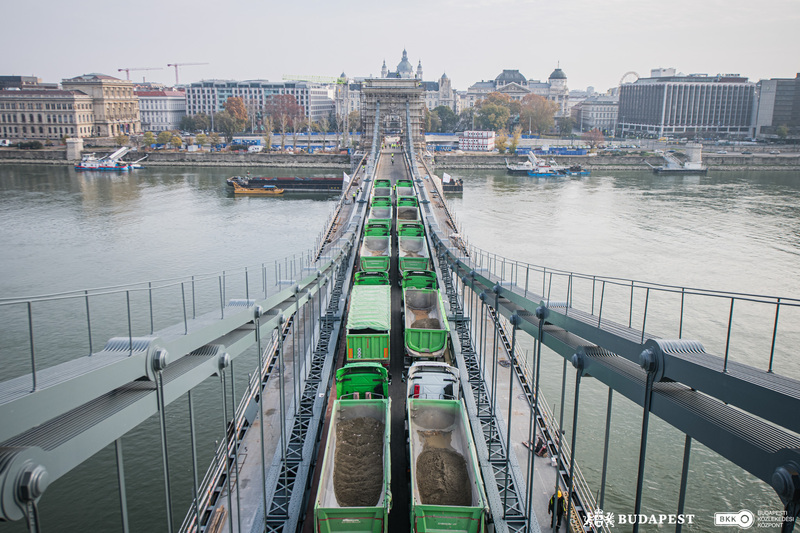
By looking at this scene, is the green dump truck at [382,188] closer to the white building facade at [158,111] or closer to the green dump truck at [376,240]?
the green dump truck at [376,240]

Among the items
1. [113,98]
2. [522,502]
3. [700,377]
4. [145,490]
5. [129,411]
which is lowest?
[145,490]

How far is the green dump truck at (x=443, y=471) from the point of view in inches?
248

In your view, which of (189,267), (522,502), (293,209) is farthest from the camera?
(293,209)

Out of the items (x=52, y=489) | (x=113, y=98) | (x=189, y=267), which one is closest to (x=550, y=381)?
(x=52, y=489)

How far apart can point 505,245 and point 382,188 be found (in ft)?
24.0

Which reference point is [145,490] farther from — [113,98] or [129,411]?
[113,98]

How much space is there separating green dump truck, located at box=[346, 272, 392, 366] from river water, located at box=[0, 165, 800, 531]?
3.06 m

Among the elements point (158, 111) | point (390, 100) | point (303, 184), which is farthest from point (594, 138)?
point (158, 111)

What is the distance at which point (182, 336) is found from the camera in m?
4.23

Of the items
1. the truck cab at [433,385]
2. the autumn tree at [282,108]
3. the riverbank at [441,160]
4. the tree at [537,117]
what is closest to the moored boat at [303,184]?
the riverbank at [441,160]

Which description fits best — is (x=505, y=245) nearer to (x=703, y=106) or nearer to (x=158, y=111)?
(x=703, y=106)

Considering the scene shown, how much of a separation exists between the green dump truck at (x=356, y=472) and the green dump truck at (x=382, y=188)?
20.0 meters

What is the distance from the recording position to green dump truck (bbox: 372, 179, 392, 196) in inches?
1122

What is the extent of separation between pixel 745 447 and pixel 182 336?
355cm
